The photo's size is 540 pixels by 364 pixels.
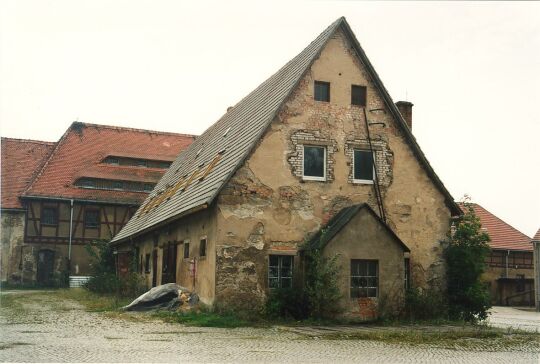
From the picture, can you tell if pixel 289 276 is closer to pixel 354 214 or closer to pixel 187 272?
pixel 354 214

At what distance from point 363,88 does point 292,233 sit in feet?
16.9

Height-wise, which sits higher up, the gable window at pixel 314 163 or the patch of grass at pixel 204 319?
the gable window at pixel 314 163

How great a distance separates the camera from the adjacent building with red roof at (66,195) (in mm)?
41406

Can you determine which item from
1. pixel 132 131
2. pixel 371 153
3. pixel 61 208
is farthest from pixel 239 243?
pixel 132 131

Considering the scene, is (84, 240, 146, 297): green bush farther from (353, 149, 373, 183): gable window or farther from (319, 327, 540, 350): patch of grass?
(319, 327, 540, 350): patch of grass

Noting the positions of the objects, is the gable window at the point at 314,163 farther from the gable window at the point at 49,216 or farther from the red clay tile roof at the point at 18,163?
the red clay tile roof at the point at 18,163

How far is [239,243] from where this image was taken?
1739 cm

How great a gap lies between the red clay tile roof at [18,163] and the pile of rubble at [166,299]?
25.6 m

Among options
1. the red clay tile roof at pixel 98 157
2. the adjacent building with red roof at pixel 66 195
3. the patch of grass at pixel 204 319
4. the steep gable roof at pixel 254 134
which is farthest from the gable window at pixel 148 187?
the patch of grass at pixel 204 319

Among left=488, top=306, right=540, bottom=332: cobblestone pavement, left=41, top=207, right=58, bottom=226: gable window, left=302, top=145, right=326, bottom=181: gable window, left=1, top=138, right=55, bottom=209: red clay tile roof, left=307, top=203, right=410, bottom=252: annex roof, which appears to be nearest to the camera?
left=307, top=203, right=410, bottom=252: annex roof

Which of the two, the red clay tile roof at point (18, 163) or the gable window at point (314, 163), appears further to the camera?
the red clay tile roof at point (18, 163)

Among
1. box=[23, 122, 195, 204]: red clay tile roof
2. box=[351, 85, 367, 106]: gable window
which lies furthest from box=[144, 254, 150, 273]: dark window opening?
box=[23, 122, 195, 204]: red clay tile roof

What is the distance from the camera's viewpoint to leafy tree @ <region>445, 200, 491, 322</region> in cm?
1928

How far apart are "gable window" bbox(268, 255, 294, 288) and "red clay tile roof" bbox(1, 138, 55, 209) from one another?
93.5ft
